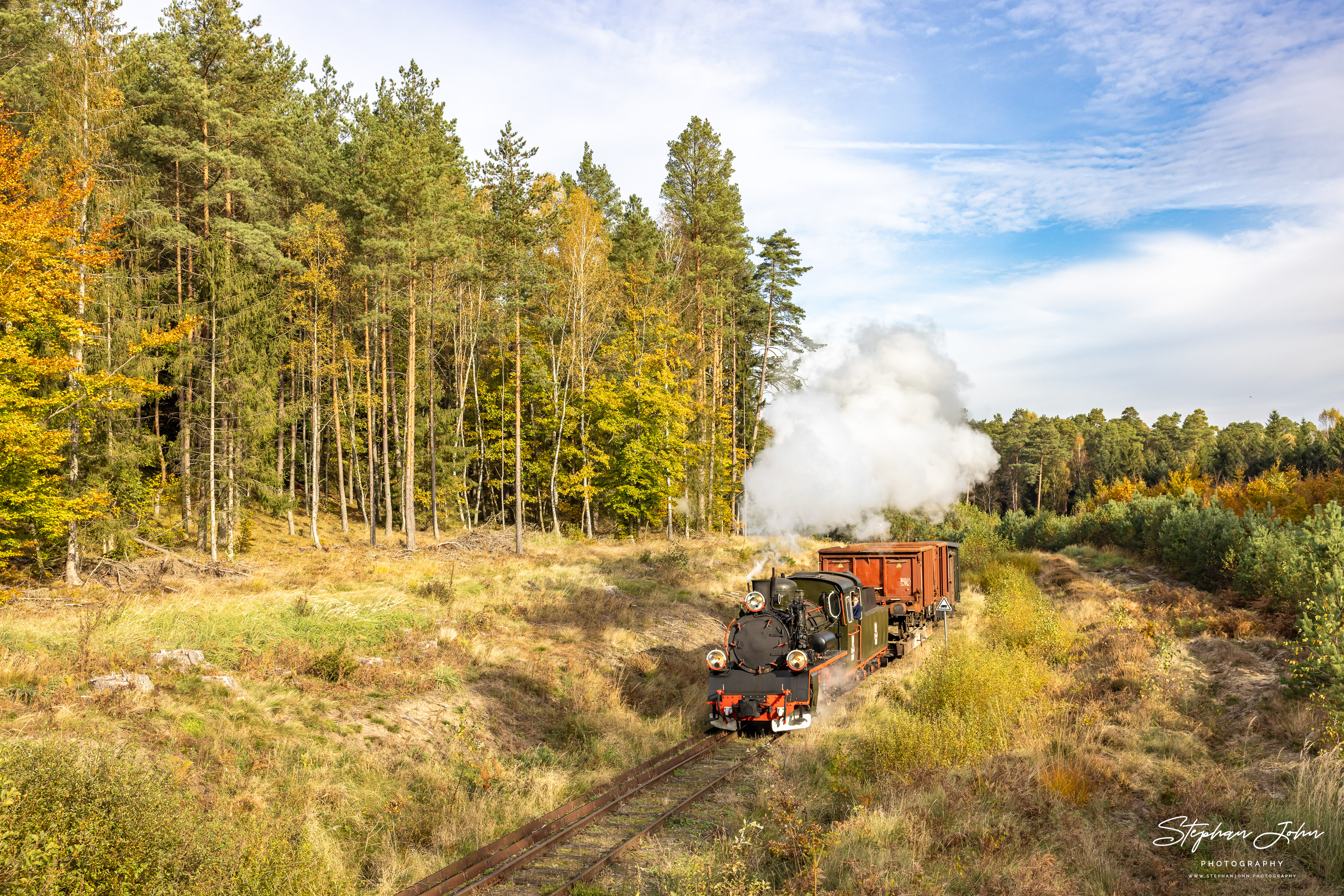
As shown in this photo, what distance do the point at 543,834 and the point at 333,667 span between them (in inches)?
240

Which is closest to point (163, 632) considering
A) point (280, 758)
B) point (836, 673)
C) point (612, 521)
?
point (280, 758)

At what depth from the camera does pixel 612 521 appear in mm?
42875

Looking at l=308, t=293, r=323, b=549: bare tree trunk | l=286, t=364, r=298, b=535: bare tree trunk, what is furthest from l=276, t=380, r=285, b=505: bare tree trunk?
l=308, t=293, r=323, b=549: bare tree trunk

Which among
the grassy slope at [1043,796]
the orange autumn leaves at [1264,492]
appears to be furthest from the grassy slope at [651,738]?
the orange autumn leaves at [1264,492]

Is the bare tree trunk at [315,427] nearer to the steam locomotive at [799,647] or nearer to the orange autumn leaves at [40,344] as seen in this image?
the orange autumn leaves at [40,344]

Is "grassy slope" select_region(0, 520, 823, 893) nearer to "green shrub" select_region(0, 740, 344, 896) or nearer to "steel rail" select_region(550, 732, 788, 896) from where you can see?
"green shrub" select_region(0, 740, 344, 896)

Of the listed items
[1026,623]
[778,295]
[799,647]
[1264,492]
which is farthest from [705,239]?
[1264,492]

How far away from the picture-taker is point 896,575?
19.1m

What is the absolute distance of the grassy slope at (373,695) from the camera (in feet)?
27.4

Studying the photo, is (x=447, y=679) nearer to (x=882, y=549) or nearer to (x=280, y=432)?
(x=882, y=549)

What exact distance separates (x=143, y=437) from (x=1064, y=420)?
12837 cm

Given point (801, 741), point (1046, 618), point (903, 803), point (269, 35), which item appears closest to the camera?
point (903, 803)

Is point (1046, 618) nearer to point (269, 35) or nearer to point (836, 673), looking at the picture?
point (836, 673)

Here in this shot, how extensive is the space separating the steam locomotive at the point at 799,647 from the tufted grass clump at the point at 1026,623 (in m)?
2.56
